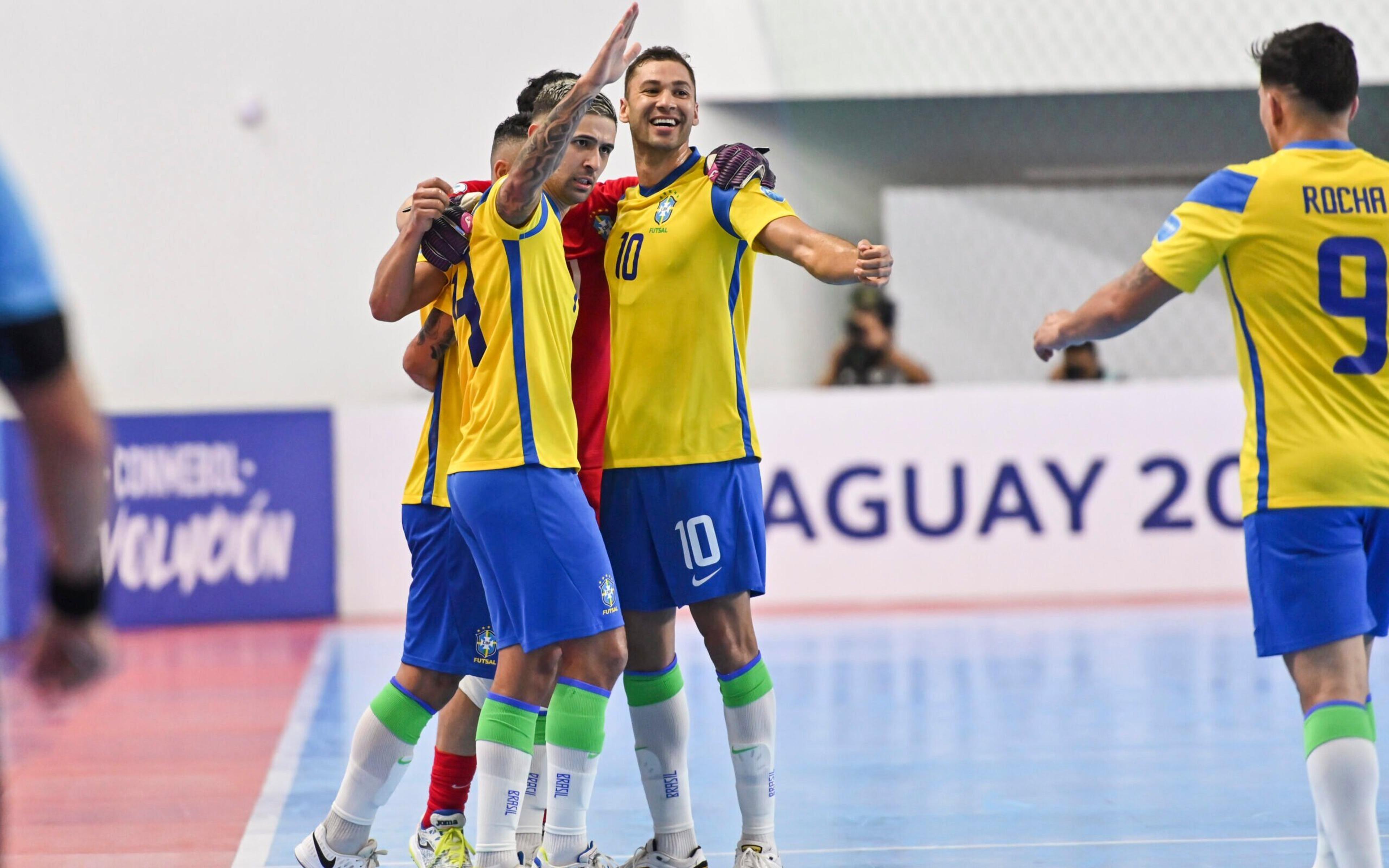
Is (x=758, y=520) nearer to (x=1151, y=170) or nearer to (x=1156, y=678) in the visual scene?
(x=1156, y=678)

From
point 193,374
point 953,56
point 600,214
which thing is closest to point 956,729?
point 600,214

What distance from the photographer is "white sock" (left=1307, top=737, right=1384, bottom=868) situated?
291cm

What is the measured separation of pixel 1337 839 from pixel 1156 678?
382 cm

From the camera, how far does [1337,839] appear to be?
2938mm

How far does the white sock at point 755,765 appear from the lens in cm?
372

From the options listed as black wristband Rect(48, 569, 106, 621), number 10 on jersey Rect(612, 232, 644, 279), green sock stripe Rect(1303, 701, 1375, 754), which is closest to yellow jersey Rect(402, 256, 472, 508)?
number 10 on jersey Rect(612, 232, 644, 279)

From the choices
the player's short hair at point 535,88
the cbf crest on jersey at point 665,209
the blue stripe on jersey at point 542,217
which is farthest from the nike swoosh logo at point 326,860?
the player's short hair at point 535,88

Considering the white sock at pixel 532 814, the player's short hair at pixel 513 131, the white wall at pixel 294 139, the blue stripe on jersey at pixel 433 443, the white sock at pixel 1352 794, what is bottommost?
the white sock at pixel 532 814

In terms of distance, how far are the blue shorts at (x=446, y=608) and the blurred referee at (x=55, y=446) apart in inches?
72.4

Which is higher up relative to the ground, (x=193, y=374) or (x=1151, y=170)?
(x=1151, y=170)

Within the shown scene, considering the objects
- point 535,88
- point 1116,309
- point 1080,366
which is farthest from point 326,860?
point 1080,366

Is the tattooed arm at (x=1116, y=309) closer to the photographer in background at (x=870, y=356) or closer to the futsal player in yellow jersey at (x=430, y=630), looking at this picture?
the futsal player in yellow jersey at (x=430, y=630)

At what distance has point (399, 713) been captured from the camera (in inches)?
143

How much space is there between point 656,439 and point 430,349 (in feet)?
1.95
